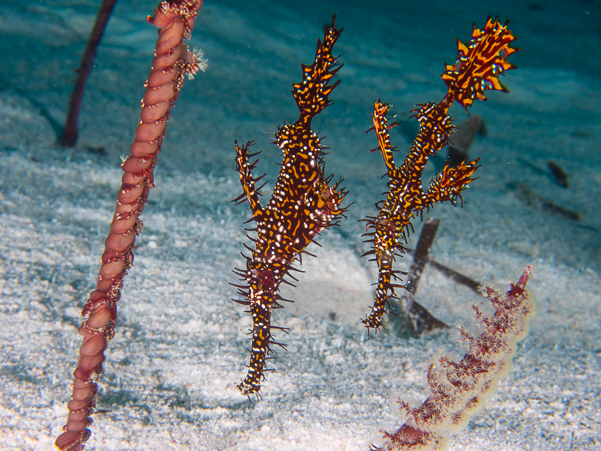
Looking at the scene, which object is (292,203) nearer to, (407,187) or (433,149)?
(407,187)

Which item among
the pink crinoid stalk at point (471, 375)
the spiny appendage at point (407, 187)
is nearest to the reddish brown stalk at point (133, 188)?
the spiny appendage at point (407, 187)

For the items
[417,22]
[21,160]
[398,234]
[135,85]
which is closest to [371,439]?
[398,234]

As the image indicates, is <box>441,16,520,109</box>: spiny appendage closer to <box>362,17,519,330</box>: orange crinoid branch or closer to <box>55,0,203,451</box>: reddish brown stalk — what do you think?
<box>362,17,519,330</box>: orange crinoid branch

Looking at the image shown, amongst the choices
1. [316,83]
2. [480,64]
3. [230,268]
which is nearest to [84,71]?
[230,268]

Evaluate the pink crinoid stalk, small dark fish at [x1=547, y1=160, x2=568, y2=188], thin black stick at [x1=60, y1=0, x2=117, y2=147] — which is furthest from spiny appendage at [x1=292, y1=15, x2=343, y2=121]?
small dark fish at [x1=547, y1=160, x2=568, y2=188]

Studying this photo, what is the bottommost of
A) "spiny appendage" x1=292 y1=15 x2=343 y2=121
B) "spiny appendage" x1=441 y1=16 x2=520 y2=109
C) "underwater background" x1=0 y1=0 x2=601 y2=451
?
"underwater background" x1=0 y1=0 x2=601 y2=451

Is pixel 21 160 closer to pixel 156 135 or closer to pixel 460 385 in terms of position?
pixel 156 135

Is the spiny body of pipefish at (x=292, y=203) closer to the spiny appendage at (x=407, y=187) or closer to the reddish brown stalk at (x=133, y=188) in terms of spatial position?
the spiny appendage at (x=407, y=187)
